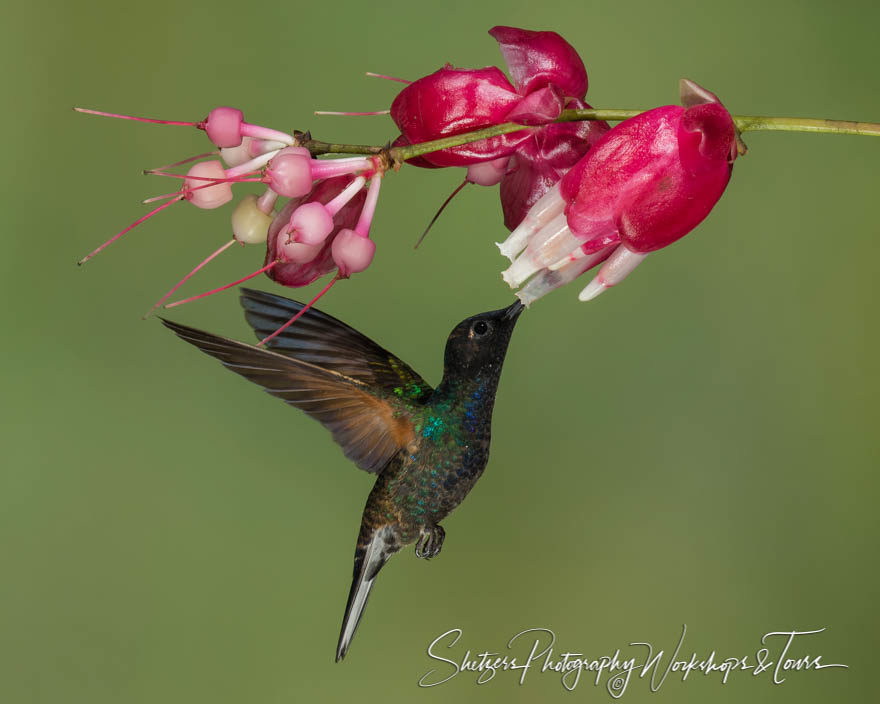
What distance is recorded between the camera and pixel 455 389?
0.73m

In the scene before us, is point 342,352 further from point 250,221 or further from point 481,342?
point 250,221

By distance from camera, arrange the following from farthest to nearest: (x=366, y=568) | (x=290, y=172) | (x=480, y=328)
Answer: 1. (x=366, y=568)
2. (x=480, y=328)
3. (x=290, y=172)

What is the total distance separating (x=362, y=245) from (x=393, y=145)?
7 cm

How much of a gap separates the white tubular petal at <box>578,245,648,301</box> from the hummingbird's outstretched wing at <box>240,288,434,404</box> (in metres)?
0.27

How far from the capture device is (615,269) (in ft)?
1.70

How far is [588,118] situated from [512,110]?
4 centimetres

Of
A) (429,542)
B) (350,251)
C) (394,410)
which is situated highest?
(350,251)

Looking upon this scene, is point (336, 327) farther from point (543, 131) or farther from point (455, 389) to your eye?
point (543, 131)

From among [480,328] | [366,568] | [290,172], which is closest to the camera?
[290,172]

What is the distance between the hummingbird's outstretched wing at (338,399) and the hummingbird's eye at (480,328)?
89 millimetres

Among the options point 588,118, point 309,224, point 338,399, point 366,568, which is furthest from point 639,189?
point 366,568

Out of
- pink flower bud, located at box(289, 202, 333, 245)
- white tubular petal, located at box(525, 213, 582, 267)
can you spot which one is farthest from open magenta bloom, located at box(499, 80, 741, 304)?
pink flower bud, located at box(289, 202, 333, 245)

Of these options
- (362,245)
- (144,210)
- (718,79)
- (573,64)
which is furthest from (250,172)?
(718,79)

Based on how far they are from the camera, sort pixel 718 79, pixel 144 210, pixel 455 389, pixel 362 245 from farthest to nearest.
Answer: pixel 718 79
pixel 144 210
pixel 455 389
pixel 362 245
